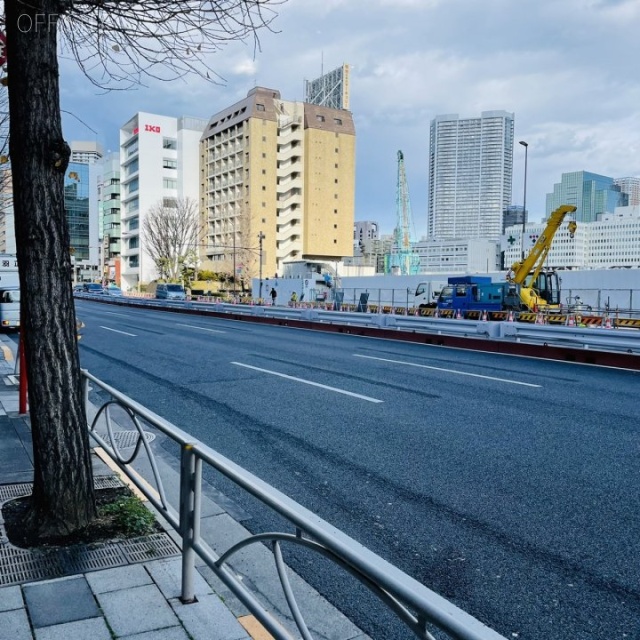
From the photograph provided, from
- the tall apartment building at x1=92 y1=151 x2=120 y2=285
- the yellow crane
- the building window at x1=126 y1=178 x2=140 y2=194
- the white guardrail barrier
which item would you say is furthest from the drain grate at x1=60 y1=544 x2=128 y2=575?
the tall apartment building at x1=92 y1=151 x2=120 y2=285

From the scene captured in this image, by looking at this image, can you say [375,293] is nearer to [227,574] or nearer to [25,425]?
[25,425]

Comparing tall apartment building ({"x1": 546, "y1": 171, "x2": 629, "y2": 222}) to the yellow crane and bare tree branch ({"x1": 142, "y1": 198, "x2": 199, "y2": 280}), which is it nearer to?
bare tree branch ({"x1": 142, "y1": 198, "x2": 199, "y2": 280})

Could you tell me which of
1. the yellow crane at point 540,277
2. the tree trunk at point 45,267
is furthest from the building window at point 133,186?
the tree trunk at point 45,267

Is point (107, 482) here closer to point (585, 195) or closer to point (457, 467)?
point (457, 467)

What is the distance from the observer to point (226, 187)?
90562mm

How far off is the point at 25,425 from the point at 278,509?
5.64m

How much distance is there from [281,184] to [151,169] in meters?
24.0

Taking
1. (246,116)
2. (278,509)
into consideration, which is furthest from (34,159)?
(246,116)

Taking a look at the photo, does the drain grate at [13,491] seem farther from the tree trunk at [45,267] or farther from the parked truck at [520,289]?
the parked truck at [520,289]

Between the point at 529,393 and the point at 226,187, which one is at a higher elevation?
the point at 226,187

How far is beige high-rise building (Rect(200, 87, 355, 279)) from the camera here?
84.2 meters

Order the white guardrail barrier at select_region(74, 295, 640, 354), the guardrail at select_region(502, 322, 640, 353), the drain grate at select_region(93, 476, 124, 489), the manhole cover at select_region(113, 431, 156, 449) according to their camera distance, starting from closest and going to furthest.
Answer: the drain grate at select_region(93, 476, 124, 489), the manhole cover at select_region(113, 431, 156, 449), the guardrail at select_region(502, 322, 640, 353), the white guardrail barrier at select_region(74, 295, 640, 354)

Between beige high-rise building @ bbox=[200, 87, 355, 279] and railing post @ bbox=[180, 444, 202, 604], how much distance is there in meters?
80.5

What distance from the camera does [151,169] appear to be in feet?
314
